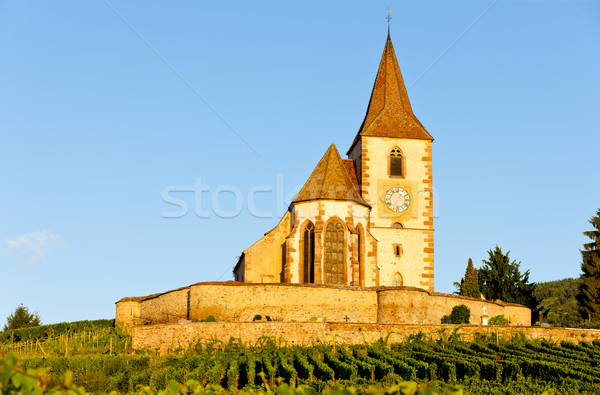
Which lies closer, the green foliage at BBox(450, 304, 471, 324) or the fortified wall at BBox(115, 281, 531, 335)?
the fortified wall at BBox(115, 281, 531, 335)

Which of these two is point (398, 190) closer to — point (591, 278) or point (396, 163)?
point (396, 163)

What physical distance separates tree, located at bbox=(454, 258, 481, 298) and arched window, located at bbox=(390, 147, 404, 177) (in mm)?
12373

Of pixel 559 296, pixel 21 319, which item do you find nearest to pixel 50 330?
pixel 21 319

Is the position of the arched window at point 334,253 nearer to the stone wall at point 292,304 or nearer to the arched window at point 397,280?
the stone wall at point 292,304

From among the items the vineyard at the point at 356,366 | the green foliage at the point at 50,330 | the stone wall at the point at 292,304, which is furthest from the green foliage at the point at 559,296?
the green foliage at the point at 50,330

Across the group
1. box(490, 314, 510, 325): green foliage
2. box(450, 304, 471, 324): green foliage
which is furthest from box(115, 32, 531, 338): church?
box(490, 314, 510, 325): green foliage

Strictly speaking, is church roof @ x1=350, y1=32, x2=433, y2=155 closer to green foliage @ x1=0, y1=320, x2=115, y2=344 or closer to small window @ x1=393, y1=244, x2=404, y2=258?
small window @ x1=393, y1=244, x2=404, y2=258

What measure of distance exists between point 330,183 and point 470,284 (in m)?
18.4

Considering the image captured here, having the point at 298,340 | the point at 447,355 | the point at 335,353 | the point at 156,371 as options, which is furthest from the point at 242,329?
the point at 447,355

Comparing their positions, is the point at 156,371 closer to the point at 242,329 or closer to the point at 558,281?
the point at 242,329

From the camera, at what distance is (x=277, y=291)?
35.9 meters

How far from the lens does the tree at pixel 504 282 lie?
53812mm

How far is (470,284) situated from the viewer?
55.4 meters

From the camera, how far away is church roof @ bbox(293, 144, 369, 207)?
43188 mm
